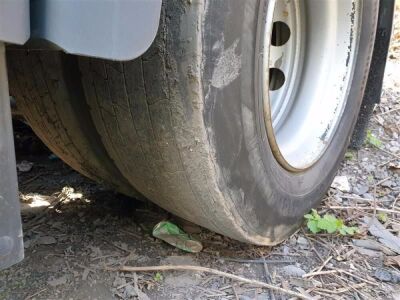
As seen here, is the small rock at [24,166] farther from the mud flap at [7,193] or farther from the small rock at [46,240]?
the mud flap at [7,193]

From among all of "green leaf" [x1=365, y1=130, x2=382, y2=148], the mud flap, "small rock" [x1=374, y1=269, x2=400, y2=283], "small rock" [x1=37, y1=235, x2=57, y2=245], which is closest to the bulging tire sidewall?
"small rock" [x1=374, y1=269, x2=400, y2=283]

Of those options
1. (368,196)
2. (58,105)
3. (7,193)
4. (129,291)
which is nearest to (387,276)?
(368,196)

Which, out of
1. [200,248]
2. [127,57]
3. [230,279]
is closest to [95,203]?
[200,248]

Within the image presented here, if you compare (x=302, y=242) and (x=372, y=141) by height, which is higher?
(x=372, y=141)

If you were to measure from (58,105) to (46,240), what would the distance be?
21.4 inches

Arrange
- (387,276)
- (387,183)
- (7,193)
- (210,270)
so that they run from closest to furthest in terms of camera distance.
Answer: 1. (7,193)
2. (210,270)
3. (387,276)
4. (387,183)

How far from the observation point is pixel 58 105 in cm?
138

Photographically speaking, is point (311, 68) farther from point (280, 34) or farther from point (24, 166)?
point (24, 166)

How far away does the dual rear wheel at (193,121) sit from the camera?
1.18 meters

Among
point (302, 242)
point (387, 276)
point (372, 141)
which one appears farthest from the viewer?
point (372, 141)

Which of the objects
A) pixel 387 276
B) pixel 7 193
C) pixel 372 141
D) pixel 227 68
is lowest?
pixel 387 276

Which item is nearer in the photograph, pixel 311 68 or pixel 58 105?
pixel 58 105

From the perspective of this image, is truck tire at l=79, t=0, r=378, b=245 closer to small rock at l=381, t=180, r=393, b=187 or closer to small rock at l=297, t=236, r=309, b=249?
small rock at l=297, t=236, r=309, b=249

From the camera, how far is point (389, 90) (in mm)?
3197
